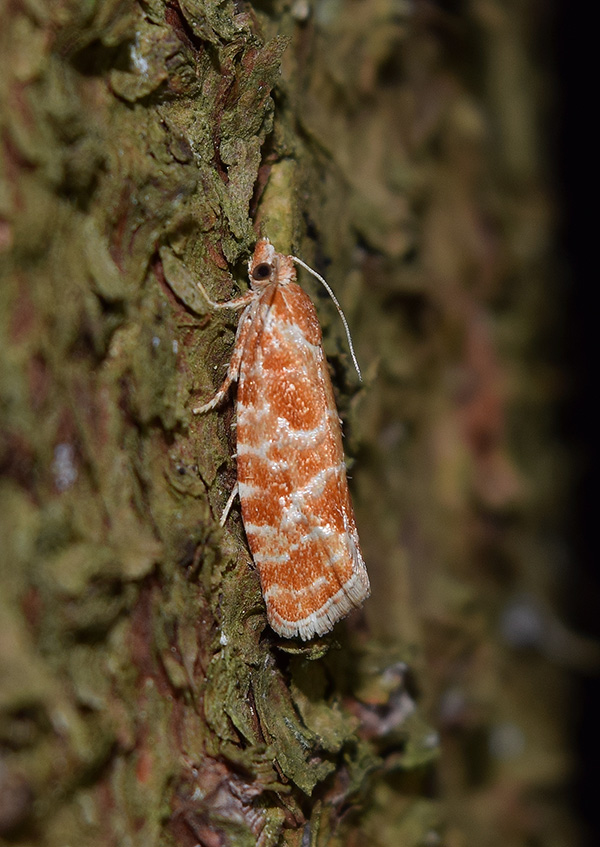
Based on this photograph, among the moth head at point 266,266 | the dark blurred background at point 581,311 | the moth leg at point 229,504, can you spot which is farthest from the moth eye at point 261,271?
the dark blurred background at point 581,311

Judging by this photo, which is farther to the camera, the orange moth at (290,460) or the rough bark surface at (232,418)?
the orange moth at (290,460)

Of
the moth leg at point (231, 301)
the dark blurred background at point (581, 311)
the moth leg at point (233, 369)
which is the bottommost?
the dark blurred background at point (581, 311)

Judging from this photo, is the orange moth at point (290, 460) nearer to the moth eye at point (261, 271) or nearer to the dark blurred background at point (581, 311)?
the moth eye at point (261, 271)

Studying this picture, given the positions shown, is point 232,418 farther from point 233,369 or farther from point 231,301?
point 231,301

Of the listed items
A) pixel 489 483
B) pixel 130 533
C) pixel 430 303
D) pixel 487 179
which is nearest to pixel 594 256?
pixel 487 179

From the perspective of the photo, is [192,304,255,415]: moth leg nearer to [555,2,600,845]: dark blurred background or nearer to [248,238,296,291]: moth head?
[248,238,296,291]: moth head

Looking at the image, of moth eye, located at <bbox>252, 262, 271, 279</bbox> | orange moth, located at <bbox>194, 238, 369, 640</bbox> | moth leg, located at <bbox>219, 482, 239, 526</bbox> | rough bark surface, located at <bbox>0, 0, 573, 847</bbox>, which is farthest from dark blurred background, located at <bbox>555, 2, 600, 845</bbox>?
moth leg, located at <bbox>219, 482, 239, 526</bbox>
